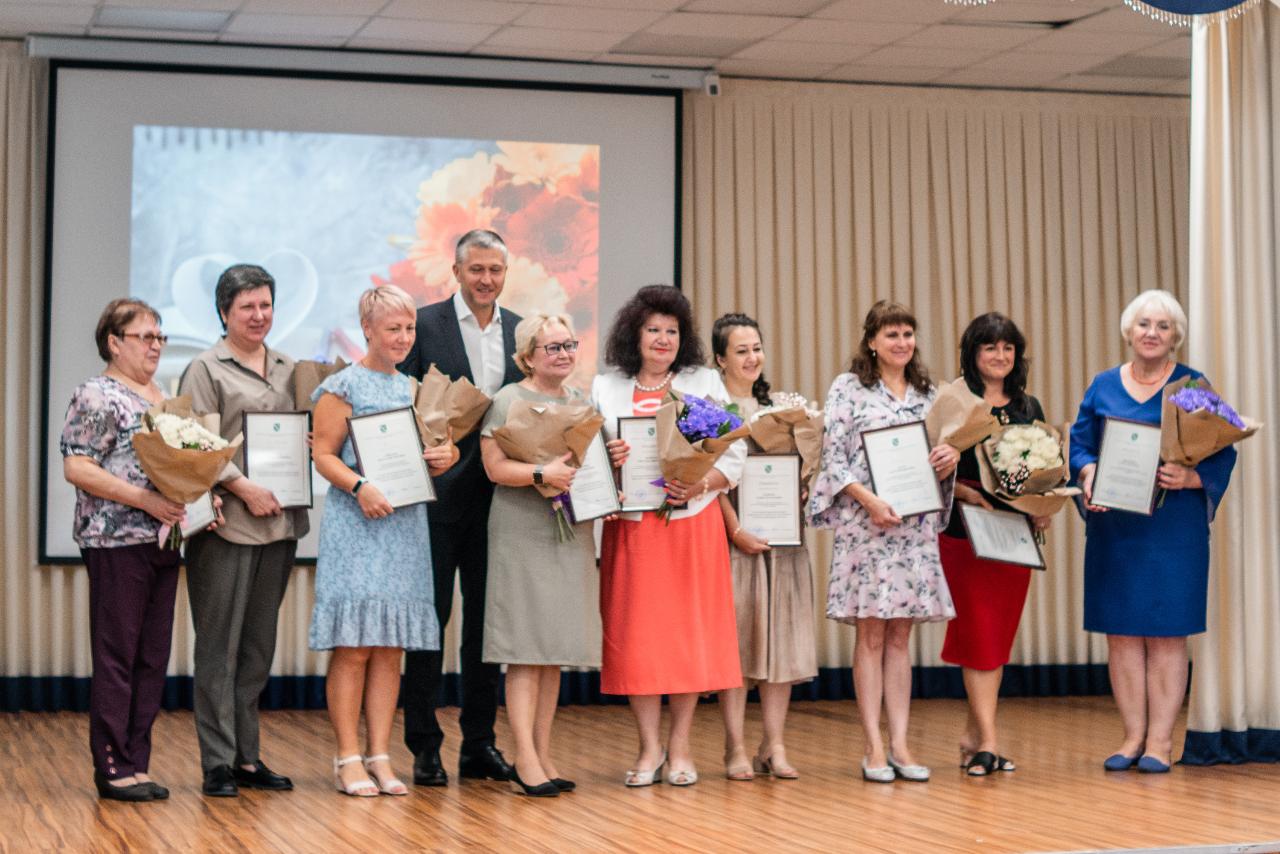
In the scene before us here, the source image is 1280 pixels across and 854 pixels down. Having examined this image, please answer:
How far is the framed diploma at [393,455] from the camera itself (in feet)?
16.4

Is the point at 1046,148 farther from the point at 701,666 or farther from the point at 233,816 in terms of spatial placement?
the point at 233,816

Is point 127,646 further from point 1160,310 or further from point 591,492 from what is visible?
point 1160,310

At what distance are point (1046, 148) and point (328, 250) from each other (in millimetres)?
4082

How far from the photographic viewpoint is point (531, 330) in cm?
514

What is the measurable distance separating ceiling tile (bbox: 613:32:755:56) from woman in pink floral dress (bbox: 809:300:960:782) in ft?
9.84

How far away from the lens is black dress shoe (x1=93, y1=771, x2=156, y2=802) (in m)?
4.97

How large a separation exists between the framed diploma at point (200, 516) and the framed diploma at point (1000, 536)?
2469 millimetres

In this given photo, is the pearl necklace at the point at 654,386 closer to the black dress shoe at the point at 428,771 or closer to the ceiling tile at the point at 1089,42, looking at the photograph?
the black dress shoe at the point at 428,771

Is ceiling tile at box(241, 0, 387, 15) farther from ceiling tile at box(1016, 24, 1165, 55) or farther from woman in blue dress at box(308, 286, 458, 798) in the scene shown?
ceiling tile at box(1016, 24, 1165, 55)

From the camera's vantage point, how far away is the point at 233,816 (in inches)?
186

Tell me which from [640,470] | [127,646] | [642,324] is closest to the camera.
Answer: [127,646]

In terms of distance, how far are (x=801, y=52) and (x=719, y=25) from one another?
712mm

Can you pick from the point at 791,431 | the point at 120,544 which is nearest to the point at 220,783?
the point at 120,544

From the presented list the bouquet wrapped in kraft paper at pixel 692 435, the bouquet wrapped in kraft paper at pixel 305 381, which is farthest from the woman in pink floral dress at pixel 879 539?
the bouquet wrapped in kraft paper at pixel 305 381
